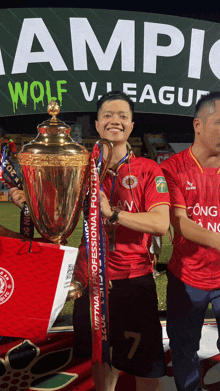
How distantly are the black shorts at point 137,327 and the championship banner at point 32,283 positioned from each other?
0.34 m

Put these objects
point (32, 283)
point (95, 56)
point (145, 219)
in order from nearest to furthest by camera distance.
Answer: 1. point (32, 283)
2. point (145, 219)
3. point (95, 56)

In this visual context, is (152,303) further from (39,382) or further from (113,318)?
(39,382)

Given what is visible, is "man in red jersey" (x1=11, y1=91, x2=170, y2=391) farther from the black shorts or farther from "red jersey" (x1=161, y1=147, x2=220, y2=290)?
"red jersey" (x1=161, y1=147, x2=220, y2=290)

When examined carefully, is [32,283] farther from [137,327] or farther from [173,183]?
[173,183]

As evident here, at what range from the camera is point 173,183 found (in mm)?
1279

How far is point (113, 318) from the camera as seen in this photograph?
1226mm

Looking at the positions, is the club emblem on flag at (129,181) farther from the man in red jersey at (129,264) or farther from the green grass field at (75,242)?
the green grass field at (75,242)

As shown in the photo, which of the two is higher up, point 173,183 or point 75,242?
point 173,183

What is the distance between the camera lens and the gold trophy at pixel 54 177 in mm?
952

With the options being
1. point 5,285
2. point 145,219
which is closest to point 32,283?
point 5,285

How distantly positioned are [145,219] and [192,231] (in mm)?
198

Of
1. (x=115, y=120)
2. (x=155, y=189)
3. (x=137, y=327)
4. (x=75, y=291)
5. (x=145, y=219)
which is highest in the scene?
(x=115, y=120)

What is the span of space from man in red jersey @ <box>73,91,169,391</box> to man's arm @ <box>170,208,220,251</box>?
0.08m

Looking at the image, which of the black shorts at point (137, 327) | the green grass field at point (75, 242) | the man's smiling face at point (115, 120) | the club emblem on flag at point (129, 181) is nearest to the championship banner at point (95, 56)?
the man's smiling face at point (115, 120)
